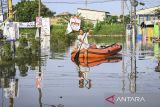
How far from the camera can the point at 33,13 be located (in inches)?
3907

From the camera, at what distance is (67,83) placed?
53.4ft

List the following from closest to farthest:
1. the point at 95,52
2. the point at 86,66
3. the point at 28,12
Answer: the point at 86,66 < the point at 95,52 < the point at 28,12

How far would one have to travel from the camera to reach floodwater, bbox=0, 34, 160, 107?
41.3 ft

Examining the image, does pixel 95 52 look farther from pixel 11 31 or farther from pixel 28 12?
pixel 28 12

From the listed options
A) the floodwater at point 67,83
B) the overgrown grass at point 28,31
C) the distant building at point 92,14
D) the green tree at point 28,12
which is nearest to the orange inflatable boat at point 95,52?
the floodwater at point 67,83

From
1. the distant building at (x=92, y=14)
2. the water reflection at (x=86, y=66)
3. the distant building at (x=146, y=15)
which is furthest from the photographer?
the distant building at (x=92, y=14)

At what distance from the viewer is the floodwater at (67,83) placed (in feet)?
41.3

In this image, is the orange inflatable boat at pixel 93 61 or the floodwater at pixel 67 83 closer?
the floodwater at pixel 67 83

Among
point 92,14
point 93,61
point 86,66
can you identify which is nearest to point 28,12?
point 92,14

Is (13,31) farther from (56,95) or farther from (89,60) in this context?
(56,95)

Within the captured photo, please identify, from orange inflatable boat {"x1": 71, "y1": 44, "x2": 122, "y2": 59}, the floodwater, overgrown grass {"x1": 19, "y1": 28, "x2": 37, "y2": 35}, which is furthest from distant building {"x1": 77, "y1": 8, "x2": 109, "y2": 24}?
the floodwater

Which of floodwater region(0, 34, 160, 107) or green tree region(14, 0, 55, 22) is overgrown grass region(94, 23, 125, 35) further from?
floodwater region(0, 34, 160, 107)

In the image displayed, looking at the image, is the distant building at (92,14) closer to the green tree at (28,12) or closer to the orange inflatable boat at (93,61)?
the green tree at (28,12)

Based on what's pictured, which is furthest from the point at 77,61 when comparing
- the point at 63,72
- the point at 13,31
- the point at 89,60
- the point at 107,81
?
the point at 107,81
